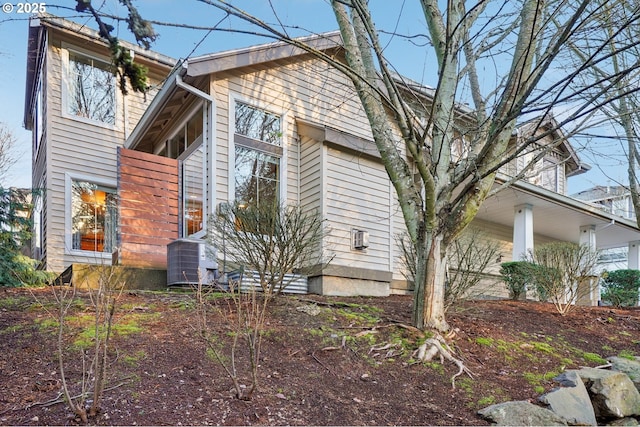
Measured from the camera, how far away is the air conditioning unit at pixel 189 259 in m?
7.43

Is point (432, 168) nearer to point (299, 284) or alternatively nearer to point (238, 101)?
point (299, 284)

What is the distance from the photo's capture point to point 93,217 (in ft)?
33.3

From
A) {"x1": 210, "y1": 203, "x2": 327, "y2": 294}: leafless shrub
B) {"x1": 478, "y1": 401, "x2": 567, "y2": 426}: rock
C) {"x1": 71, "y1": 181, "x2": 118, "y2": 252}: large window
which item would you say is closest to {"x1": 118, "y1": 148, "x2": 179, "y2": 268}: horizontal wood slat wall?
{"x1": 71, "y1": 181, "x2": 118, "y2": 252}: large window

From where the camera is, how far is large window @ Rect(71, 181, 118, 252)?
988 centimetres

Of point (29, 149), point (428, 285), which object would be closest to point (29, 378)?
point (428, 285)

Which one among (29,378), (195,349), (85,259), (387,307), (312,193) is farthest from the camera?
(85,259)

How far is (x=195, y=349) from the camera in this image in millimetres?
4090

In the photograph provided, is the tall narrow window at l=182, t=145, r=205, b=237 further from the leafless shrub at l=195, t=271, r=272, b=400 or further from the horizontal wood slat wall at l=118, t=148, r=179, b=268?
the leafless shrub at l=195, t=271, r=272, b=400

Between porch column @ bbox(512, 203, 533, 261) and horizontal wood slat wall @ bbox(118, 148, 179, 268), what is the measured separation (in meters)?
8.26

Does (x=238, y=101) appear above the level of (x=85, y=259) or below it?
above

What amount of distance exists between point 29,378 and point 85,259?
22.6ft

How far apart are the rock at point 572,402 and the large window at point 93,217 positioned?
8665 millimetres

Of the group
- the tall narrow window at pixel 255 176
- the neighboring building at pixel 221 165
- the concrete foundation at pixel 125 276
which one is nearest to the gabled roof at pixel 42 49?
the neighboring building at pixel 221 165

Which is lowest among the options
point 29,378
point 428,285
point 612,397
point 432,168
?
point 612,397
